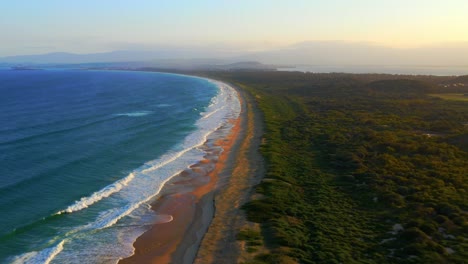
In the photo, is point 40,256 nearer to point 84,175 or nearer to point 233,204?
point 233,204

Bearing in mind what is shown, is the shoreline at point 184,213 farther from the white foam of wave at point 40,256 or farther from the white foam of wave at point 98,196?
the white foam of wave at point 40,256

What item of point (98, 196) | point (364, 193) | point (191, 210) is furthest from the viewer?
point (98, 196)

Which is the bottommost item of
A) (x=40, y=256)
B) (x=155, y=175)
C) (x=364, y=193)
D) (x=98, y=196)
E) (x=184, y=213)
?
(x=40, y=256)

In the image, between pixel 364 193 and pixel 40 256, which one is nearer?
pixel 40 256

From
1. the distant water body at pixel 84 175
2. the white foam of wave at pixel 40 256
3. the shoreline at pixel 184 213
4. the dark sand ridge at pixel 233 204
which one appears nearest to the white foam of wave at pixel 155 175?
the distant water body at pixel 84 175

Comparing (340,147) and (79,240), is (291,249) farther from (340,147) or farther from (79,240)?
(340,147)

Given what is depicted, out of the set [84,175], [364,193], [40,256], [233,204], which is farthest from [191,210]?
[364,193]

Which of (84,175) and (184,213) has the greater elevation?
(84,175)
